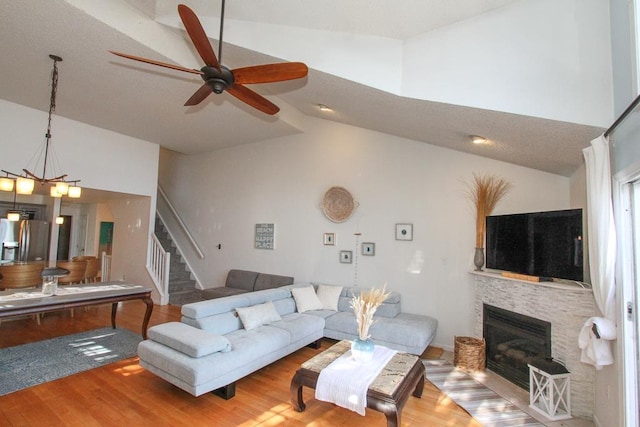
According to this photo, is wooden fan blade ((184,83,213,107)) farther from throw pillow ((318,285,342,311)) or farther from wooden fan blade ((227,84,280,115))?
throw pillow ((318,285,342,311))

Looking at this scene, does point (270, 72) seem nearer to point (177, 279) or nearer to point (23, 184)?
point (23, 184)

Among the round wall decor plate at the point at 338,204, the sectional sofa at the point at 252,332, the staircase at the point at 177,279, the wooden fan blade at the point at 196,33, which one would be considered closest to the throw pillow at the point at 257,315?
the sectional sofa at the point at 252,332

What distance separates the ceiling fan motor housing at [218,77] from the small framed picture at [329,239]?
3.52m

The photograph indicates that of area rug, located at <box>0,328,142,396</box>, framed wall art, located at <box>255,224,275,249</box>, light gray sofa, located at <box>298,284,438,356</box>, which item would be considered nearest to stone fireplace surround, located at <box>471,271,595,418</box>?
light gray sofa, located at <box>298,284,438,356</box>

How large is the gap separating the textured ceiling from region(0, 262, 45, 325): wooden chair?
259 cm

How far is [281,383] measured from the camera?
338 cm

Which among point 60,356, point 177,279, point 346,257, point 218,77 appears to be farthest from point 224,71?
point 177,279

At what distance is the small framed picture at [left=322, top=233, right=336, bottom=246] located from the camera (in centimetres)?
568

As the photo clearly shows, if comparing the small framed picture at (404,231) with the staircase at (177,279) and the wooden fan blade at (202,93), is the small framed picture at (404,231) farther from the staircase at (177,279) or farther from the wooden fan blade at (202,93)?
the staircase at (177,279)

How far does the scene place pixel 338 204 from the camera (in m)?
5.63

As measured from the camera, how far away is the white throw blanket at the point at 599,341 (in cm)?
234

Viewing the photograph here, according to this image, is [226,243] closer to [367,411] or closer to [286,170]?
[286,170]

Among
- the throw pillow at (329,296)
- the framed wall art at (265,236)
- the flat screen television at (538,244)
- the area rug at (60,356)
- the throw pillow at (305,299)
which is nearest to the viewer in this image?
the flat screen television at (538,244)

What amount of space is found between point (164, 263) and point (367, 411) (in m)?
5.48
